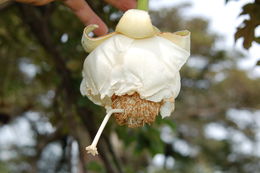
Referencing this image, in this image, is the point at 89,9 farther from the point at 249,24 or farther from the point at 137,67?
the point at 249,24

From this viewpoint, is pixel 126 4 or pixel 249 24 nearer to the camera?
pixel 126 4

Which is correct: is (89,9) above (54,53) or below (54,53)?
above

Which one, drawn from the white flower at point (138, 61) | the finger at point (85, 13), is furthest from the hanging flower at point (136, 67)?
the finger at point (85, 13)

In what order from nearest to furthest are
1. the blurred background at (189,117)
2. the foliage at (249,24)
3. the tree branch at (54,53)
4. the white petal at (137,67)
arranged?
1. the white petal at (137,67)
2. the foliage at (249,24)
3. the tree branch at (54,53)
4. the blurred background at (189,117)

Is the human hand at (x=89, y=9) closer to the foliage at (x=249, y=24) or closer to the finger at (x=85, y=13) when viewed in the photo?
the finger at (x=85, y=13)

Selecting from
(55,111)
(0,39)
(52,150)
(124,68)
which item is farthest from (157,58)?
(52,150)

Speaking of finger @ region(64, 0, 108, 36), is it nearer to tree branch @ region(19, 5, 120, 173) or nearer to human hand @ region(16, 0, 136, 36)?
human hand @ region(16, 0, 136, 36)

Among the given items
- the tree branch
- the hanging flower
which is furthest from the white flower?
the tree branch

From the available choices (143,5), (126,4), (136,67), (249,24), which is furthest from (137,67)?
(249,24)
